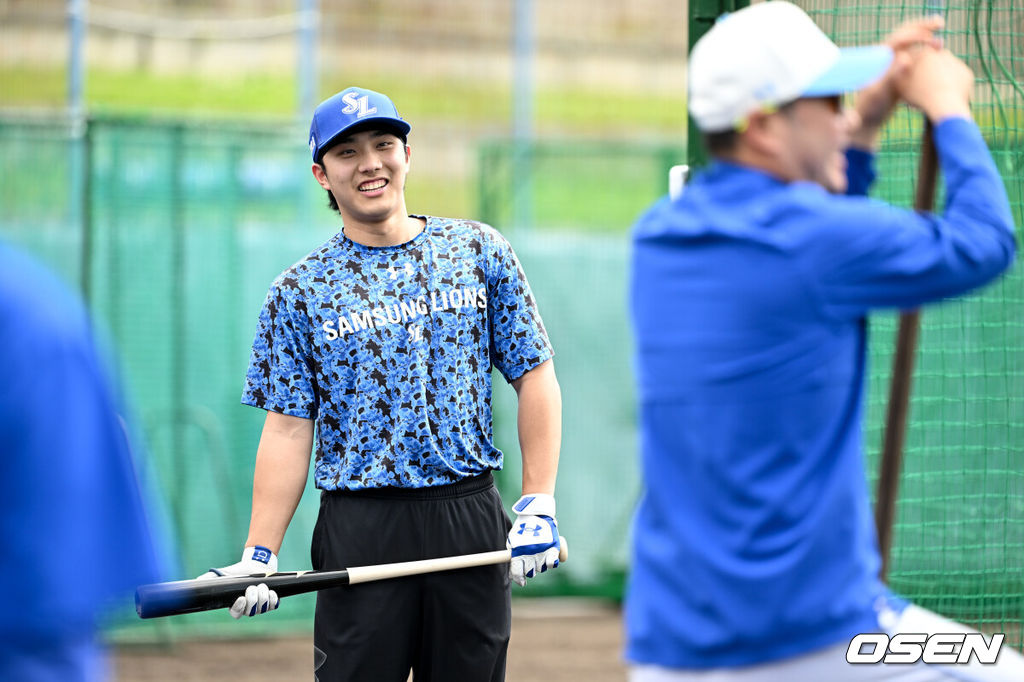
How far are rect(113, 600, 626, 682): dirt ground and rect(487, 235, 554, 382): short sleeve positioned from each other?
3.56m

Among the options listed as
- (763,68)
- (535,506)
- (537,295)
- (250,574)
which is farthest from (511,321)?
(537,295)

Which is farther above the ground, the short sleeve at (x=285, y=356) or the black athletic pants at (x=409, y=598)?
the short sleeve at (x=285, y=356)

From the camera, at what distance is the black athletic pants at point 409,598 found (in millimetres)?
3977

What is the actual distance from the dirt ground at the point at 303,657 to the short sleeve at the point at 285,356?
12.1 ft

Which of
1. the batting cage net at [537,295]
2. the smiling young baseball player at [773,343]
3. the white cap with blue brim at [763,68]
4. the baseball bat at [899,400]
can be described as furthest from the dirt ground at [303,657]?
the white cap with blue brim at [763,68]

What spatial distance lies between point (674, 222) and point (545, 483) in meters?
1.80

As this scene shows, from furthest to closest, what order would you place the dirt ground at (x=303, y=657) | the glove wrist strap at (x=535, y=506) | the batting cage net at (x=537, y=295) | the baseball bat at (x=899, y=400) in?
the dirt ground at (x=303, y=657) < the batting cage net at (x=537, y=295) < the glove wrist strap at (x=535, y=506) < the baseball bat at (x=899, y=400)

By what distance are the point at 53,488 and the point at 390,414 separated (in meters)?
2.02

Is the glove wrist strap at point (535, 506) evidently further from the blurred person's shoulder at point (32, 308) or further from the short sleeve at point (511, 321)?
the blurred person's shoulder at point (32, 308)

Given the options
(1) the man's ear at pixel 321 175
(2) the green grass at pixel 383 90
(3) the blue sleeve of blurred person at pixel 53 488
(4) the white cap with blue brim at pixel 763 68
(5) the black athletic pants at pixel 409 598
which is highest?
(2) the green grass at pixel 383 90

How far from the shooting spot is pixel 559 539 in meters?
4.16

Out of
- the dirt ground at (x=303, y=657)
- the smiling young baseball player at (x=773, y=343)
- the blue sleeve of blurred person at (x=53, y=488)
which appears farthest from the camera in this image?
the dirt ground at (x=303, y=657)

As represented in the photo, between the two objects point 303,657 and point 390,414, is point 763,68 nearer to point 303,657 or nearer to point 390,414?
point 390,414

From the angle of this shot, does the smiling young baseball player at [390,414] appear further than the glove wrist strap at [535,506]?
No
